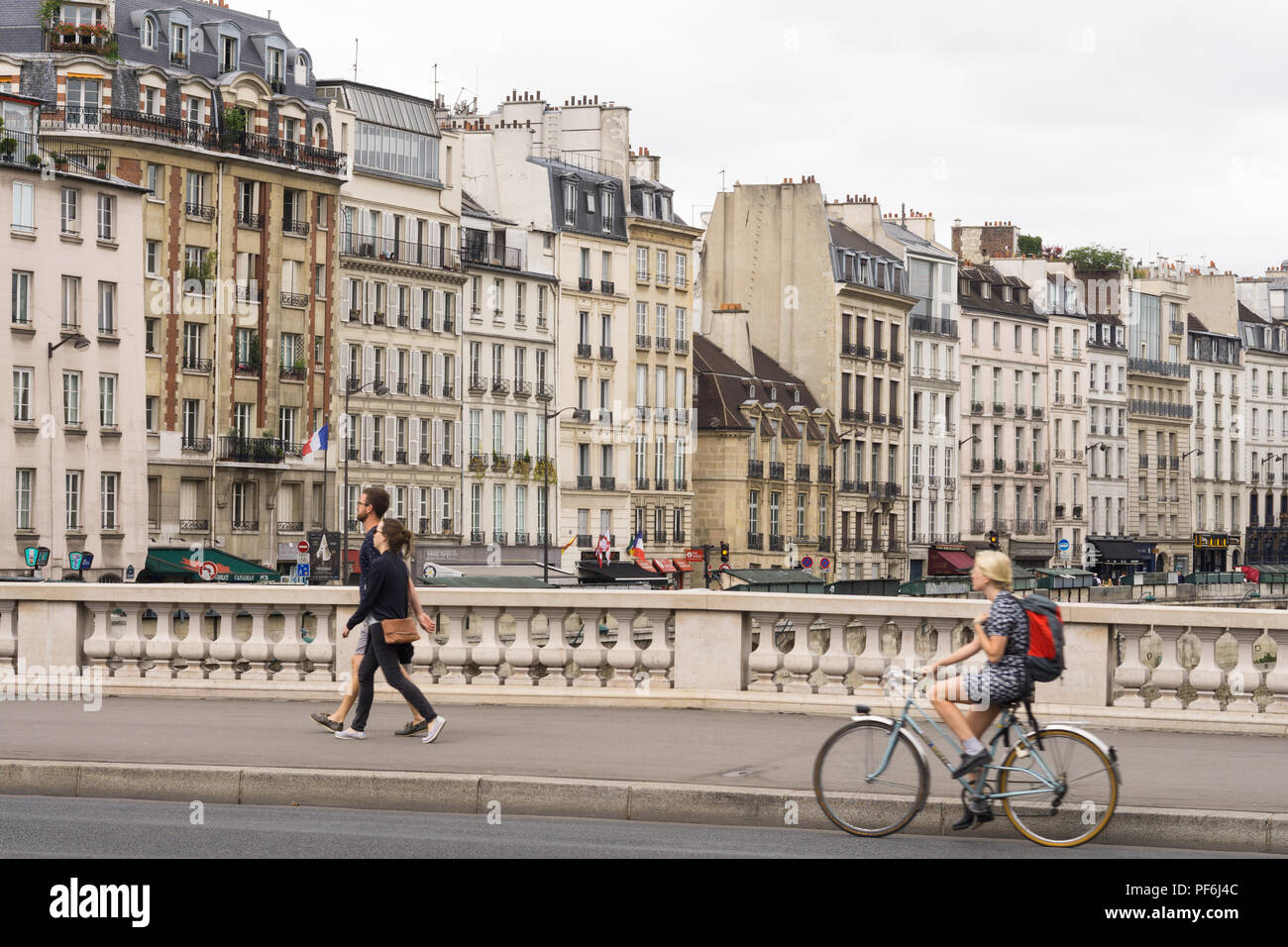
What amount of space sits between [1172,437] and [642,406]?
173 ft

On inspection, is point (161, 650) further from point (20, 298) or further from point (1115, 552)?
point (1115, 552)

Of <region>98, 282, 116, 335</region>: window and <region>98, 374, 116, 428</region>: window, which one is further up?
<region>98, 282, 116, 335</region>: window

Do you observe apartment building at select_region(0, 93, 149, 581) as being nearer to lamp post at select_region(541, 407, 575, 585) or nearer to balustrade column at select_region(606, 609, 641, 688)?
lamp post at select_region(541, 407, 575, 585)

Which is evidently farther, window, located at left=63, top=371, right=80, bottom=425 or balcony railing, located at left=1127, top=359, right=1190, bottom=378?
balcony railing, located at left=1127, top=359, right=1190, bottom=378

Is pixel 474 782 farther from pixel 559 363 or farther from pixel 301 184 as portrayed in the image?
pixel 559 363

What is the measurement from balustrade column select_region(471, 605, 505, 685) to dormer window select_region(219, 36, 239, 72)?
6523cm

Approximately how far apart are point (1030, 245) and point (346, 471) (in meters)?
71.0

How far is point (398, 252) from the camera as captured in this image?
8656 cm

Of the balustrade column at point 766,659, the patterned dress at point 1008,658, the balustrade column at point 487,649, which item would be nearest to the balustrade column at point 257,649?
the balustrade column at point 487,649

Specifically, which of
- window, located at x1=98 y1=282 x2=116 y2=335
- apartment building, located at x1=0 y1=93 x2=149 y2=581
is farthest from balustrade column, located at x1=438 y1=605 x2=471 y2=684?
window, located at x1=98 y1=282 x2=116 y2=335

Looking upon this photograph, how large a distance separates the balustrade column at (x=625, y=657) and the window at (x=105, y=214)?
5764 centimetres

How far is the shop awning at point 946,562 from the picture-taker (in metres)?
115

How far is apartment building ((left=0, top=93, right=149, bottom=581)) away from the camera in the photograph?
71312mm
